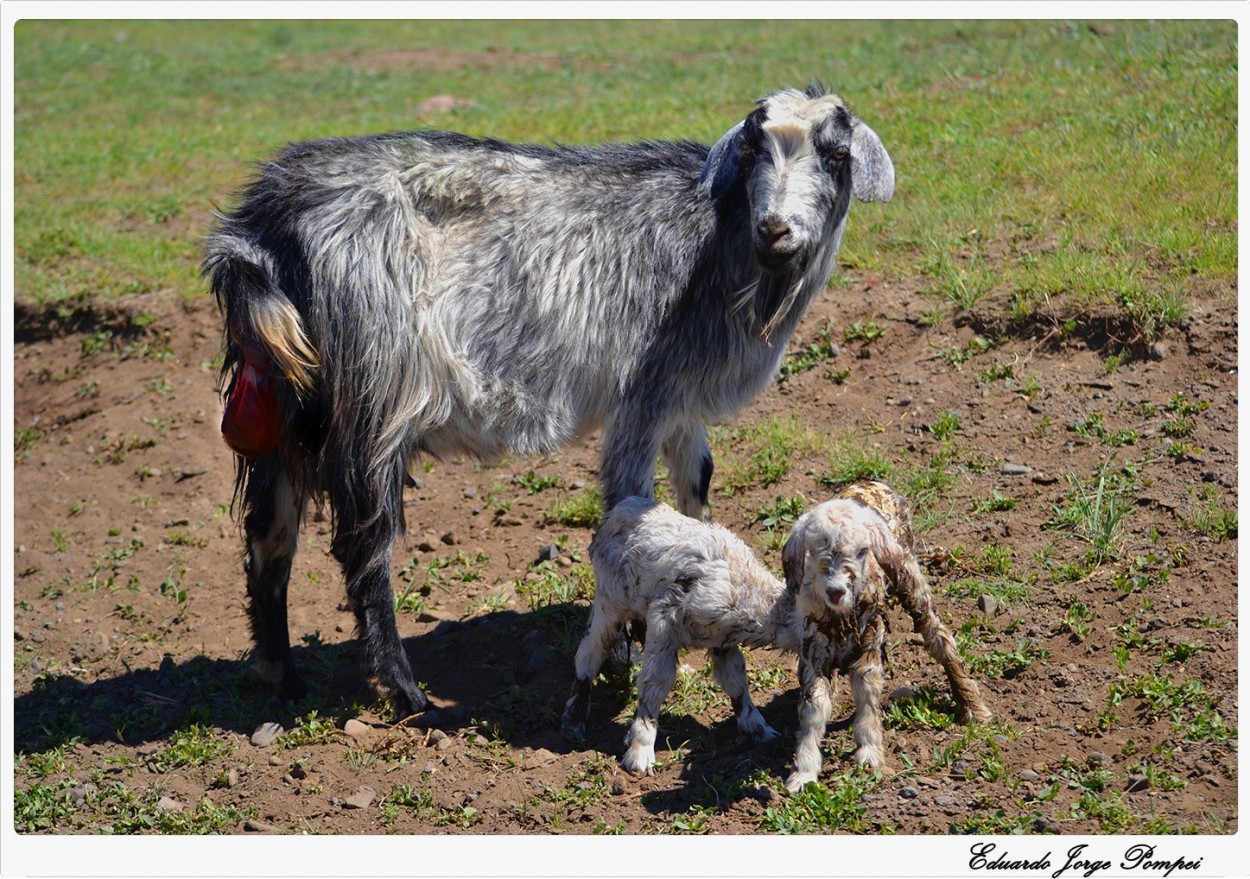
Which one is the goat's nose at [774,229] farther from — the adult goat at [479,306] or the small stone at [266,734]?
the small stone at [266,734]

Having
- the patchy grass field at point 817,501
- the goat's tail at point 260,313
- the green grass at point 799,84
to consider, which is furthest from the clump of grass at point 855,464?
the goat's tail at point 260,313

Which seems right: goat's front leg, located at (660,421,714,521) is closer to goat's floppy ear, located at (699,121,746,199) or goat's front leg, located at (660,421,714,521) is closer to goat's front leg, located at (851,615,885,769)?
goat's floppy ear, located at (699,121,746,199)

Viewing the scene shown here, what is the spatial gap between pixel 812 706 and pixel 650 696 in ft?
1.92

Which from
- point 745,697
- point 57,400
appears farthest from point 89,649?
point 745,697

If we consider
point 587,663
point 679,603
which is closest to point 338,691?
point 587,663

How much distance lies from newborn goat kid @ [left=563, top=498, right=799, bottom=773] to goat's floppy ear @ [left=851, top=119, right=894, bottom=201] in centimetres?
138

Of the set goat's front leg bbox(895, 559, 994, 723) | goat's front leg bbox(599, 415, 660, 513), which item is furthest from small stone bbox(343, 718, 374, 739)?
goat's front leg bbox(895, 559, 994, 723)

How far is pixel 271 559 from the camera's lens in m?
5.27

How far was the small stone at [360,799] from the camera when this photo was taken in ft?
14.9

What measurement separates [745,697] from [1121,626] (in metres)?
1.50

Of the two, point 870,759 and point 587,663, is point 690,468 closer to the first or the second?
point 587,663

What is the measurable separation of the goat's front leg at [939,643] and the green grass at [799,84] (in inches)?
107

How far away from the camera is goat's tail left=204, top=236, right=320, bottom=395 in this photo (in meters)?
4.68

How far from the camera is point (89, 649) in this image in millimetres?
5941
